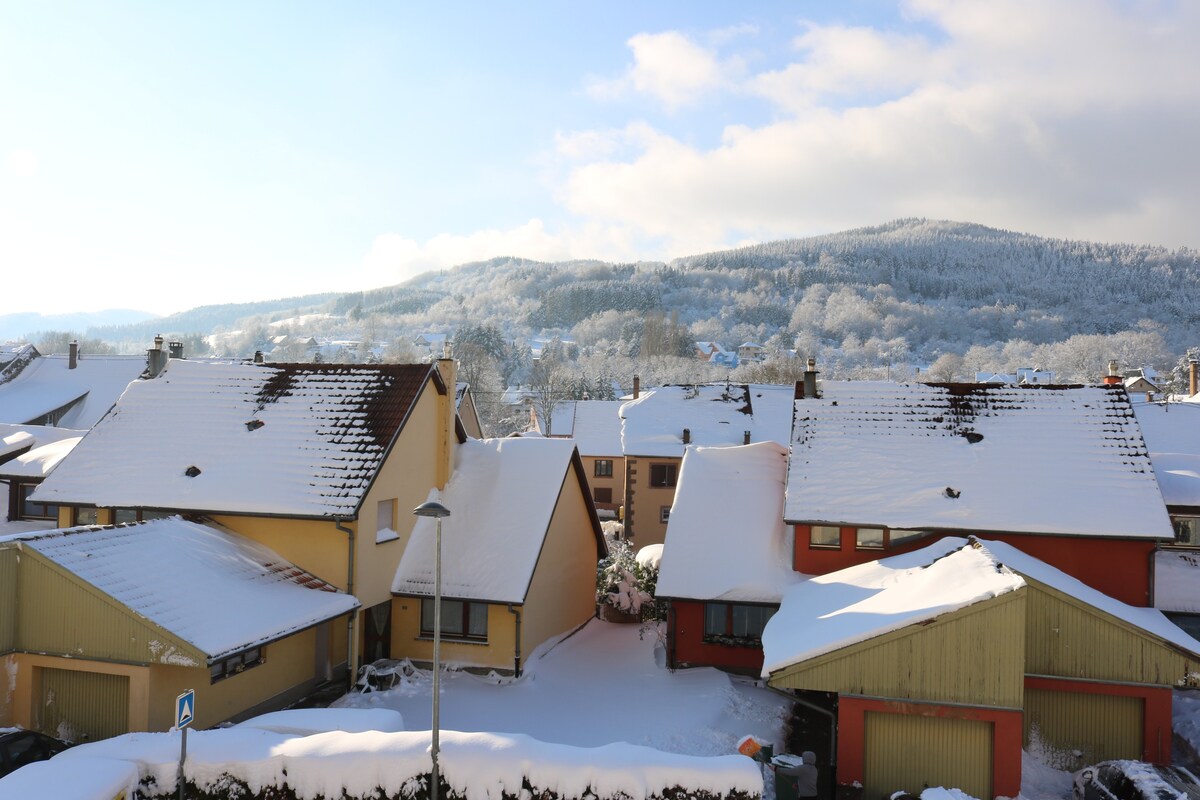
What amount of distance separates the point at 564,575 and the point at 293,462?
8.30 meters

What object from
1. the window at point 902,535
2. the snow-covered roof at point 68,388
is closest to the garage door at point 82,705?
the window at point 902,535

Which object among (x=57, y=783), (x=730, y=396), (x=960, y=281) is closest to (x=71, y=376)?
(x=730, y=396)

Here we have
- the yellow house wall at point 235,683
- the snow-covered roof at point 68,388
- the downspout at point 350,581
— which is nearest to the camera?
the yellow house wall at point 235,683

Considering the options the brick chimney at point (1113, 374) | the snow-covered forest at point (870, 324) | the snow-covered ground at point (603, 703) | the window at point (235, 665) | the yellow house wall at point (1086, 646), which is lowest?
the snow-covered ground at point (603, 703)

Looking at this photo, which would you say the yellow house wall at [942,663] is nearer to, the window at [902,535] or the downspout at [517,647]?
the window at [902,535]

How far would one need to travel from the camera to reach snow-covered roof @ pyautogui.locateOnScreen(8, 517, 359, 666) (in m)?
14.8

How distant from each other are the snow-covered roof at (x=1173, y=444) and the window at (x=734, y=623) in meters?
11.9

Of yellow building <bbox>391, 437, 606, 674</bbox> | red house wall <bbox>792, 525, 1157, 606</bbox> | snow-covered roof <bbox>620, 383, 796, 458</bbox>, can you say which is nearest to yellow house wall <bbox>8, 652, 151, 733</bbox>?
yellow building <bbox>391, 437, 606, 674</bbox>

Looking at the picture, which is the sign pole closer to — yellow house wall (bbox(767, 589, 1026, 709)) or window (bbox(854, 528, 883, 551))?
yellow house wall (bbox(767, 589, 1026, 709))

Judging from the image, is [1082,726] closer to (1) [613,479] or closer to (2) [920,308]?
(1) [613,479]

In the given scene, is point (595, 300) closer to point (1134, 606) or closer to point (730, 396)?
point (730, 396)

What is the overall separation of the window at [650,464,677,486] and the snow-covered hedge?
29657 mm

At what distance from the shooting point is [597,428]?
173 feet

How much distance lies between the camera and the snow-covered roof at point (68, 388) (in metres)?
46.5
